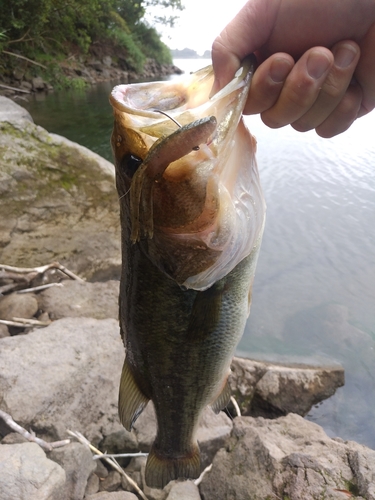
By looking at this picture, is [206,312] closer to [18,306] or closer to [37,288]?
[18,306]

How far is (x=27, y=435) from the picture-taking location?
2.40 m

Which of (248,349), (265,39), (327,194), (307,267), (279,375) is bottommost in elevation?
(248,349)

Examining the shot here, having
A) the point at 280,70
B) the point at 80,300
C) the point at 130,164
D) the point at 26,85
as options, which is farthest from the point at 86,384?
the point at 26,85

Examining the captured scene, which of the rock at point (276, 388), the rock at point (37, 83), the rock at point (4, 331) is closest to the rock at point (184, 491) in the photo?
the rock at point (276, 388)

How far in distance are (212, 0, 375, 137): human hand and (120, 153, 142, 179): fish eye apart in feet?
1.41

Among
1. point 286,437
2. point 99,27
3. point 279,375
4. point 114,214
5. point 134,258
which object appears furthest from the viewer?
point 99,27

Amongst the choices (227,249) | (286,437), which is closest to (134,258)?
(227,249)

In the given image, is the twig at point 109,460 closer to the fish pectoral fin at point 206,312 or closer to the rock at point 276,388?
the rock at point 276,388

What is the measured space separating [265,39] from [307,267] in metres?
4.64

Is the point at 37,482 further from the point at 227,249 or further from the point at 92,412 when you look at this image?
the point at 227,249

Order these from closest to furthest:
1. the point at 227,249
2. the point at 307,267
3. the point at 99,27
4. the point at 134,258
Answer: the point at 227,249
the point at 134,258
the point at 307,267
the point at 99,27

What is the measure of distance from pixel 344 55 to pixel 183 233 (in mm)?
873

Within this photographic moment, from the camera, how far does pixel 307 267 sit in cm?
574

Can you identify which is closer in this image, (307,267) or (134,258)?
(134,258)
